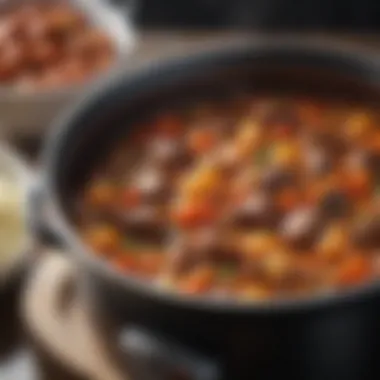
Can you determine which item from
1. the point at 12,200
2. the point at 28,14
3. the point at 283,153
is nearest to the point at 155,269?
the point at 283,153

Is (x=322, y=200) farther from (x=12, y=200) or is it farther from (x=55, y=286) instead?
(x=12, y=200)

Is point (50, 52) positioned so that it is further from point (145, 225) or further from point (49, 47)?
point (145, 225)

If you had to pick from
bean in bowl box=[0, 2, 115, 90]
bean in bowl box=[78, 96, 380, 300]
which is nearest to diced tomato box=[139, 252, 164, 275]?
bean in bowl box=[78, 96, 380, 300]

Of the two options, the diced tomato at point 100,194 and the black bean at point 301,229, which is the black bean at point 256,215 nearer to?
the black bean at point 301,229

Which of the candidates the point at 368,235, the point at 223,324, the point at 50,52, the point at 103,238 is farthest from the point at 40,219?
the point at 50,52

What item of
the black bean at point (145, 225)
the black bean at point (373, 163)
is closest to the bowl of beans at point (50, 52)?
the black bean at point (145, 225)

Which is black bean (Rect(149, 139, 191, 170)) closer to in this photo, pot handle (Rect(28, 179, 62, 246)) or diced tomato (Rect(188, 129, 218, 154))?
diced tomato (Rect(188, 129, 218, 154))
